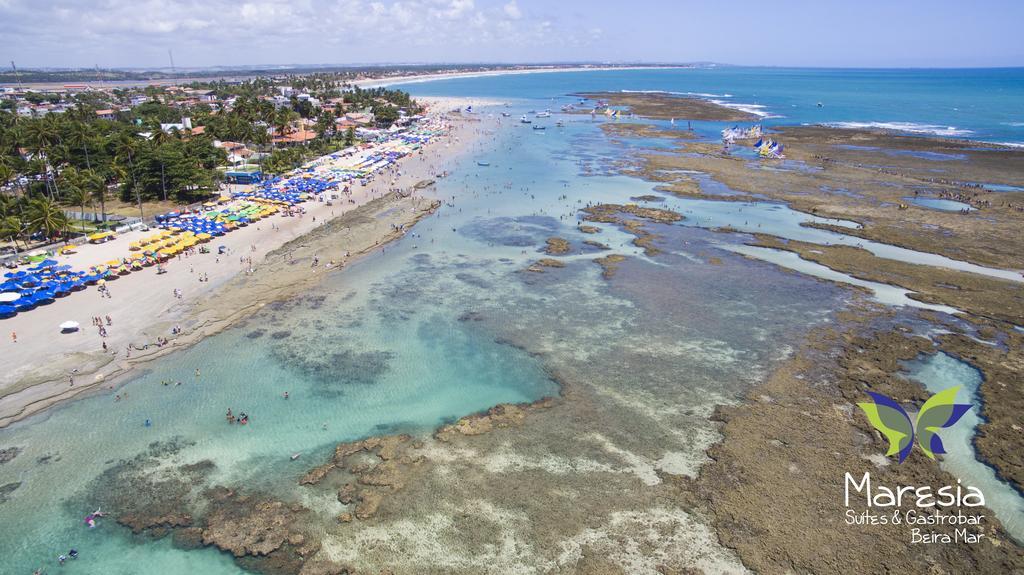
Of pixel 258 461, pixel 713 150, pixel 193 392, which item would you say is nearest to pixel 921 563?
pixel 258 461

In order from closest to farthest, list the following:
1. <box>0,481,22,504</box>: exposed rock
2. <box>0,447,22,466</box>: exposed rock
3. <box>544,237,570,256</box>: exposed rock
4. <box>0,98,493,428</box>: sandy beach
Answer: <box>0,481,22,504</box>: exposed rock
<box>0,447,22,466</box>: exposed rock
<box>0,98,493,428</box>: sandy beach
<box>544,237,570,256</box>: exposed rock

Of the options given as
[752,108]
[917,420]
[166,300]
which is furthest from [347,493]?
[752,108]

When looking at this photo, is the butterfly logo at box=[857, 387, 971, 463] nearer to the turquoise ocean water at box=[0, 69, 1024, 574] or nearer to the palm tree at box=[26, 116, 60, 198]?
the turquoise ocean water at box=[0, 69, 1024, 574]

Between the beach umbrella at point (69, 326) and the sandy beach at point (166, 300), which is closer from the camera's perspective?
the sandy beach at point (166, 300)

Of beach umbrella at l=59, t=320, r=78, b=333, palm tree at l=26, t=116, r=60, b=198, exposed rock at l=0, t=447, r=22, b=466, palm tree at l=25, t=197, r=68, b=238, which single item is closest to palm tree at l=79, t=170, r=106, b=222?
palm tree at l=25, t=197, r=68, b=238

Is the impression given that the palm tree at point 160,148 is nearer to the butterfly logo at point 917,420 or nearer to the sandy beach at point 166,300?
the sandy beach at point 166,300

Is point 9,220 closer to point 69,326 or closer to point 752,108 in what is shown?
point 69,326

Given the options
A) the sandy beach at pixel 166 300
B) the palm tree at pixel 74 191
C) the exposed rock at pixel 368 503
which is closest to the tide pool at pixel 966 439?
the exposed rock at pixel 368 503
